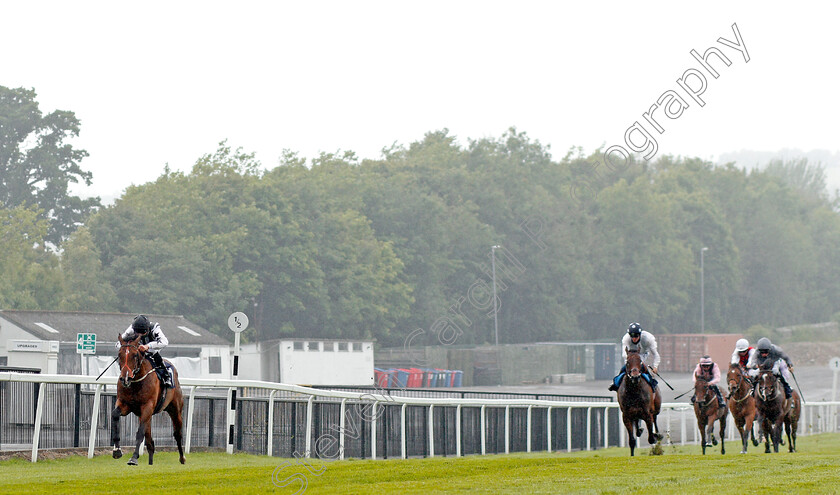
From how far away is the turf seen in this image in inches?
405

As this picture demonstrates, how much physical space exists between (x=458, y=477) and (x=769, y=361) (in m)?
9.97

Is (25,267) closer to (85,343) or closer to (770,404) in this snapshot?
(85,343)

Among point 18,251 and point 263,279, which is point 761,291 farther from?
point 18,251

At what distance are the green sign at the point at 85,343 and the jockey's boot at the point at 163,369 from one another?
2039 centimetres

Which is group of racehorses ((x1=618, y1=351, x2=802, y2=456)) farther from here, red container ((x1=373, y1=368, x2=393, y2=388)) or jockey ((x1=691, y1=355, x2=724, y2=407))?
red container ((x1=373, y1=368, x2=393, y2=388))

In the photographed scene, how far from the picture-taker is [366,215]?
86062mm

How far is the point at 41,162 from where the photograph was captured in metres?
72.6

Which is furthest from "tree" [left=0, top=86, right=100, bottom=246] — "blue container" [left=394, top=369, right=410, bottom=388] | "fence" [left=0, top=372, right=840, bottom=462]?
"fence" [left=0, top=372, right=840, bottom=462]

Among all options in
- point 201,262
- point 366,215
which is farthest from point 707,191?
point 201,262

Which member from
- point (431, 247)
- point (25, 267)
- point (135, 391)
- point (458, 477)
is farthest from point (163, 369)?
point (431, 247)

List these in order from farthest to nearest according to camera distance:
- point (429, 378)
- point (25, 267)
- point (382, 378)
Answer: point (429, 378) → point (25, 267) → point (382, 378)

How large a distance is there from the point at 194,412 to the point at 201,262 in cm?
4564

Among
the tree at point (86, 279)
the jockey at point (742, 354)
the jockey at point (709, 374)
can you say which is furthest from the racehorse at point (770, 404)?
the tree at point (86, 279)

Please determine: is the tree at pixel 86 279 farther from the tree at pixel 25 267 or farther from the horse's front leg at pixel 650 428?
the horse's front leg at pixel 650 428
